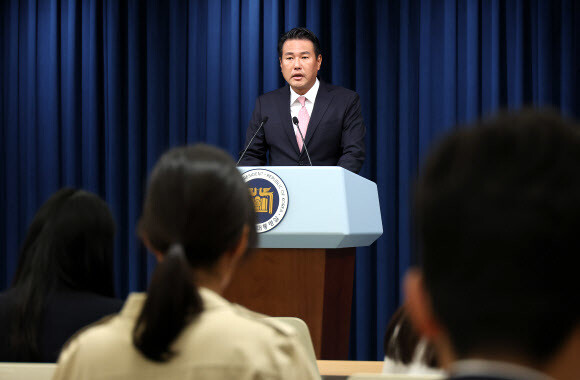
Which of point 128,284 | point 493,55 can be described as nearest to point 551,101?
point 493,55

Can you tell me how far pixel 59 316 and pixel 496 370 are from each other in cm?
102

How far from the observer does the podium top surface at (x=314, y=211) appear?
209 cm

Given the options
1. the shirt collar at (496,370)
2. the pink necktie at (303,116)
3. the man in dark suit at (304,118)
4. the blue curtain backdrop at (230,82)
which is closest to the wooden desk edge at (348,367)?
the shirt collar at (496,370)

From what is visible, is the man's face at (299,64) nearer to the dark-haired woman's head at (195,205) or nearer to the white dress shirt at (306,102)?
the white dress shirt at (306,102)

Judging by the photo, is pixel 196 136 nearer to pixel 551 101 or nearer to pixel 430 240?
pixel 551 101

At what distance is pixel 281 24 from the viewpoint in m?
4.34

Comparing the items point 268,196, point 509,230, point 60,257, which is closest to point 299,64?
point 268,196

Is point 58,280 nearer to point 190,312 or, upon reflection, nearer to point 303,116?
point 190,312

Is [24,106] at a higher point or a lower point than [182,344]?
higher

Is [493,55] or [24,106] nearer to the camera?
[493,55]

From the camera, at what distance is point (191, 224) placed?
0.79 metres

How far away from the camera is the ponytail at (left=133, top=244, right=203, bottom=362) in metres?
0.70

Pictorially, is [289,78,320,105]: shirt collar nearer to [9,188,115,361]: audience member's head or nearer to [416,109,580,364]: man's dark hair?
[9,188,115,361]: audience member's head

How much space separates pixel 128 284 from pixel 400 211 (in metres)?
2.04
